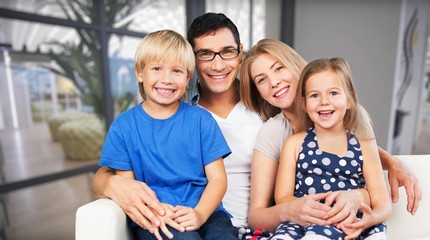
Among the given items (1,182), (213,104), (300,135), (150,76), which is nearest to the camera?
(150,76)

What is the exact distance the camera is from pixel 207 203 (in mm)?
1063

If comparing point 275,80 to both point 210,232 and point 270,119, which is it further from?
point 210,232

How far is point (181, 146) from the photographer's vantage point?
1135 millimetres

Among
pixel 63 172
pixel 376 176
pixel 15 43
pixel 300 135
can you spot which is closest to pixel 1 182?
pixel 63 172

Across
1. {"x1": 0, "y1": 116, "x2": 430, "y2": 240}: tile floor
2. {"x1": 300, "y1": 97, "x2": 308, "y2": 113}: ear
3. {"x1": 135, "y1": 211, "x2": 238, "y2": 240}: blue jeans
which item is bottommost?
{"x1": 0, "y1": 116, "x2": 430, "y2": 240}: tile floor

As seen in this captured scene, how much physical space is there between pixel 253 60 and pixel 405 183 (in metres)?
0.81

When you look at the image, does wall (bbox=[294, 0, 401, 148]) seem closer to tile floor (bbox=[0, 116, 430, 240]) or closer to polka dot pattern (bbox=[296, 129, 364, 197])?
polka dot pattern (bbox=[296, 129, 364, 197])

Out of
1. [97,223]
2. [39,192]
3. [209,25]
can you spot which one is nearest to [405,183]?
[209,25]

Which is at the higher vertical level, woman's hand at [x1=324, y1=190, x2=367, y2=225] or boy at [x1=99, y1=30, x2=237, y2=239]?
boy at [x1=99, y1=30, x2=237, y2=239]

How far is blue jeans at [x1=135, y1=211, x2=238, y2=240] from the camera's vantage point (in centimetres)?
98

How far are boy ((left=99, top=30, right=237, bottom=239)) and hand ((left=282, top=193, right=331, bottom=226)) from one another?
23 cm

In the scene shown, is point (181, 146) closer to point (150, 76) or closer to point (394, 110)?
point (150, 76)

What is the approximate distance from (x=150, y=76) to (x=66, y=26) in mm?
1569

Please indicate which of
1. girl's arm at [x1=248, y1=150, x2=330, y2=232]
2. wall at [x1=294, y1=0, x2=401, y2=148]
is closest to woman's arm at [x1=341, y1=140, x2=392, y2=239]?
girl's arm at [x1=248, y1=150, x2=330, y2=232]
